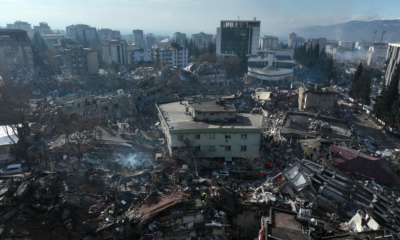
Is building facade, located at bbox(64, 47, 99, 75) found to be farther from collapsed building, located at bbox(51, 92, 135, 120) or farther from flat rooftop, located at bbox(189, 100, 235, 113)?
flat rooftop, located at bbox(189, 100, 235, 113)

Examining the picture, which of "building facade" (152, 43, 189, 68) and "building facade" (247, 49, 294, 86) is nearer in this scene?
"building facade" (247, 49, 294, 86)

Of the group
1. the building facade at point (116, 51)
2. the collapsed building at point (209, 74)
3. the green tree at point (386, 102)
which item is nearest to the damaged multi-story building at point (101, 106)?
the collapsed building at point (209, 74)

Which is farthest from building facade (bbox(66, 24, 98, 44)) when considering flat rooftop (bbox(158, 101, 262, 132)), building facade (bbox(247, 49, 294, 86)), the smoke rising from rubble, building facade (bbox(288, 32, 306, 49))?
the smoke rising from rubble

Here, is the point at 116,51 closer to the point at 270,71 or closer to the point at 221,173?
the point at 270,71

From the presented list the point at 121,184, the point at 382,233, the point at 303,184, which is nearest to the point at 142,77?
the point at 121,184

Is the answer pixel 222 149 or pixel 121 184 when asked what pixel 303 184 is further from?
pixel 121 184

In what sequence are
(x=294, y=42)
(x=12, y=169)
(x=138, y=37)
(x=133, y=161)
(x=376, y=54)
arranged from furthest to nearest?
(x=294, y=42)
(x=138, y=37)
(x=376, y=54)
(x=133, y=161)
(x=12, y=169)

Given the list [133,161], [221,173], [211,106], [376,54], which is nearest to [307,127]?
[211,106]
